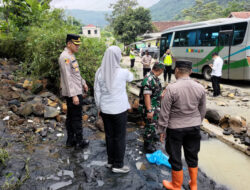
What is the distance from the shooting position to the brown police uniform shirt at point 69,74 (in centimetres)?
305

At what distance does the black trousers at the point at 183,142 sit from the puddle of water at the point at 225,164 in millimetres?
907

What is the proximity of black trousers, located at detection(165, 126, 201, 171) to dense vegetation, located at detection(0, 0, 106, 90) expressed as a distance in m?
3.38

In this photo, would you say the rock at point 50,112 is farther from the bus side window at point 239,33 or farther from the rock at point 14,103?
the bus side window at point 239,33

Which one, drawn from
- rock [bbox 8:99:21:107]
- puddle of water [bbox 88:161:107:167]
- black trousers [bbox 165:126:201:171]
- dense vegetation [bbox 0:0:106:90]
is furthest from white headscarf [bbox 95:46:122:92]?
rock [bbox 8:99:21:107]

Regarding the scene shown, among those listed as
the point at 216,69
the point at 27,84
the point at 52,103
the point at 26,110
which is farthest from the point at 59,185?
the point at 216,69

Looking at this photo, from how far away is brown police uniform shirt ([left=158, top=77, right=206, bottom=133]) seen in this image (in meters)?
2.27

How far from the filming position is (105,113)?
2.66 m

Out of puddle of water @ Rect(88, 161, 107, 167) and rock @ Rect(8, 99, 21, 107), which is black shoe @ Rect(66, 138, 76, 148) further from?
rock @ Rect(8, 99, 21, 107)

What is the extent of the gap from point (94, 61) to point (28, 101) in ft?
6.37

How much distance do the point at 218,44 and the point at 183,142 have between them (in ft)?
29.6

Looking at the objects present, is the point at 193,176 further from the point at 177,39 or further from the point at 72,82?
the point at 177,39

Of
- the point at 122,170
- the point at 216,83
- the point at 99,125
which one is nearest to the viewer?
the point at 122,170

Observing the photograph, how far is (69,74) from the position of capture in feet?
10.1

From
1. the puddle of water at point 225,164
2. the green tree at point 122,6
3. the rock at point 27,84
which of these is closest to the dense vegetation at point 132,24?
the green tree at point 122,6
